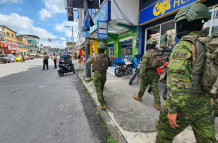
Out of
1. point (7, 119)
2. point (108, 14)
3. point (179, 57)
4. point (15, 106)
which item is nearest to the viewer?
point (179, 57)

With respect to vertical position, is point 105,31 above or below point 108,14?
below

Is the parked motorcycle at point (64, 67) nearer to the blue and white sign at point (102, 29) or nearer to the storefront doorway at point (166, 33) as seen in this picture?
the blue and white sign at point (102, 29)

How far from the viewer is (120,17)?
6.07m

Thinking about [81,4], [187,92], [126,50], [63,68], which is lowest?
[63,68]

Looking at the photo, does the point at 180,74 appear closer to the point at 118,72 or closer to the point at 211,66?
the point at 211,66

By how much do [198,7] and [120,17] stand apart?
547 centimetres

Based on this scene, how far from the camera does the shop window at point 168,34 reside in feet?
16.5

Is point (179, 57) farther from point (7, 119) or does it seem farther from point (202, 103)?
point (7, 119)

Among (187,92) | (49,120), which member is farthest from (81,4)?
(187,92)

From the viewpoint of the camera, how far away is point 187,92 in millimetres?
1041

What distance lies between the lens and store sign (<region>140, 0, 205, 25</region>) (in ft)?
13.4

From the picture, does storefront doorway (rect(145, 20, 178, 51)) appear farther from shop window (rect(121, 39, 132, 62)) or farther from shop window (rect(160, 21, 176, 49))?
shop window (rect(121, 39, 132, 62))

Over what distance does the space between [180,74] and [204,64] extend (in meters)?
0.25

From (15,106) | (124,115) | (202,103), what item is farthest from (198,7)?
(15,106)
